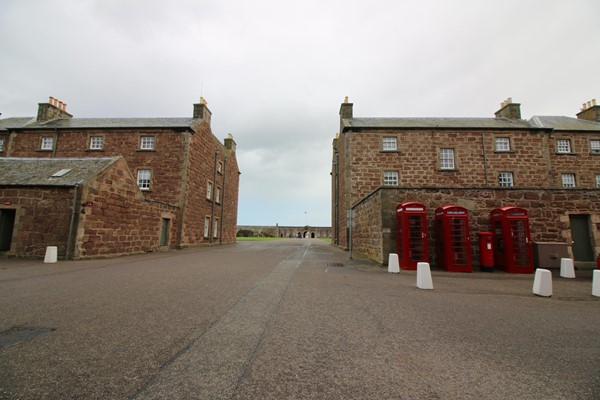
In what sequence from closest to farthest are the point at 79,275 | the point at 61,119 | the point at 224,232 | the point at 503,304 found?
the point at 503,304
the point at 79,275
the point at 61,119
the point at 224,232

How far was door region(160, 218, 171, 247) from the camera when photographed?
682 inches

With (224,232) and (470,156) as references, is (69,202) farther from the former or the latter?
(470,156)

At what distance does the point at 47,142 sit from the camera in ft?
70.7

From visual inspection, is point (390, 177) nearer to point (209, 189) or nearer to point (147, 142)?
point (209, 189)

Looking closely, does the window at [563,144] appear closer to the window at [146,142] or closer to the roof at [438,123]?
the roof at [438,123]

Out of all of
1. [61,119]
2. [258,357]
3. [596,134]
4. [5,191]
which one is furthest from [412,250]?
[61,119]

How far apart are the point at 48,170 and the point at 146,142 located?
25.9 feet

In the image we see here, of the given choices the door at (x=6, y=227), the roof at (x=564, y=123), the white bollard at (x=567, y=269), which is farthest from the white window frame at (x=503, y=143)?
the door at (x=6, y=227)

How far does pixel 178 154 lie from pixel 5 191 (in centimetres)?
920

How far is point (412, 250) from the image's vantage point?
1032 cm

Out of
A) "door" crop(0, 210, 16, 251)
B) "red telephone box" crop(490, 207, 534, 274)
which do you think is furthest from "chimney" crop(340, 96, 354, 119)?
"door" crop(0, 210, 16, 251)

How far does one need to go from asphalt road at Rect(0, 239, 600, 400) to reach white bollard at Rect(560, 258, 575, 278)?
3885mm

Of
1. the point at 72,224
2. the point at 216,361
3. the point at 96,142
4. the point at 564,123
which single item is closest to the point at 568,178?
the point at 564,123

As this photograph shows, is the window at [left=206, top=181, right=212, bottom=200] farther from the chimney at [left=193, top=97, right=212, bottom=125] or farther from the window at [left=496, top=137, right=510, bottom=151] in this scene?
the window at [left=496, top=137, right=510, bottom=151]
